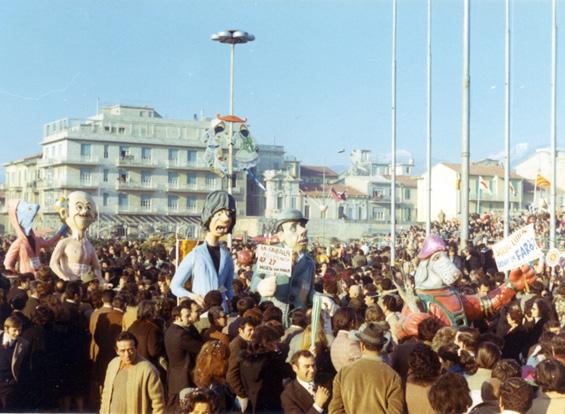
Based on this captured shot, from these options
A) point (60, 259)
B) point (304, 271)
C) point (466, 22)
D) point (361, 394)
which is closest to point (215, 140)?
point (466, 22)

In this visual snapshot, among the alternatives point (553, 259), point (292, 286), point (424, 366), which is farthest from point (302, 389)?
point (553, 259)

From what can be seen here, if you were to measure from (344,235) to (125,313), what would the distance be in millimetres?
50380

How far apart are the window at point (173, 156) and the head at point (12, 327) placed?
51276mm

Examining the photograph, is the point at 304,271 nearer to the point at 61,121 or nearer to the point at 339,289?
the point at 339,289

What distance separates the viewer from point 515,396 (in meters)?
5.58

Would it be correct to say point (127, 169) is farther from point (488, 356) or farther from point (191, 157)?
point (488, 356)

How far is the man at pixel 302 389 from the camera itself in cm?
655

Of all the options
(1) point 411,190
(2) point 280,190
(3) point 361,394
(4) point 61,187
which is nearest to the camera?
(3) point 361,394

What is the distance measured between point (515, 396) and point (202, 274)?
212 inches

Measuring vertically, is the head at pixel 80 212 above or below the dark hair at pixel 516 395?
above

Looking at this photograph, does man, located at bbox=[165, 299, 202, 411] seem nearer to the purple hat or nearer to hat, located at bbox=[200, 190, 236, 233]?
hat, located at bbox=[200, 190, 236, 233]

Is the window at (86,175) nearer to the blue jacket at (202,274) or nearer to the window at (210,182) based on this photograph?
the window at (210,182)

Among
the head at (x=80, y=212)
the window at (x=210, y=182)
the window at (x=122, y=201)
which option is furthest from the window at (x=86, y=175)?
the head at (x=80, y=212)

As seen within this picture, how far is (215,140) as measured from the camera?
26.2 metres
